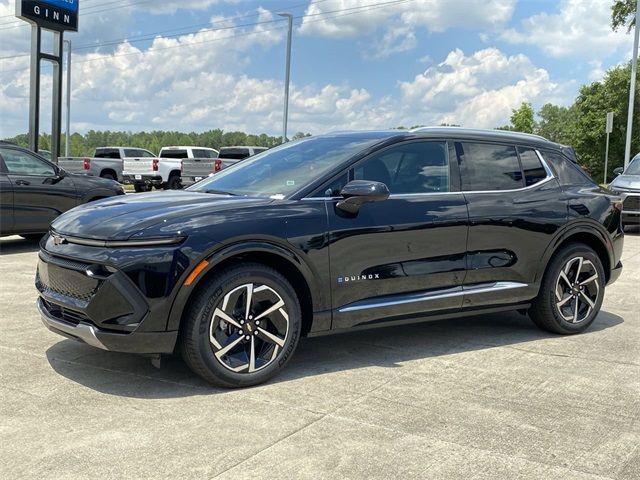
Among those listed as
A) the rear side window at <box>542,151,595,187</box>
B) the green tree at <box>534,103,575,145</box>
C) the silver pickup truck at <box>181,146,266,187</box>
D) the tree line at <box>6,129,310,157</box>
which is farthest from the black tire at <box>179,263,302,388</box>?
the green tree at <box>534,103,575,145</box>

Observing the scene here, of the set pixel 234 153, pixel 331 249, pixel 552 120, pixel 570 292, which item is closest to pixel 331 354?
pixel 331 249

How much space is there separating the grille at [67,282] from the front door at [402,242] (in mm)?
1524

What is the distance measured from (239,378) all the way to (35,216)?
23.3 ft

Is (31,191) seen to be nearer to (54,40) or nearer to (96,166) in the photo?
(54,40)

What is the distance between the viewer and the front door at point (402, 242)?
14.9 ft

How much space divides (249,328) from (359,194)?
43.9 inches

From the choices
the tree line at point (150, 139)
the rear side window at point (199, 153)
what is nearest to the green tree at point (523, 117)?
the tree line at point (150, 139)

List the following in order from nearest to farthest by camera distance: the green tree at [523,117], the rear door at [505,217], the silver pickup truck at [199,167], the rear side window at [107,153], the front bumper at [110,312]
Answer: the front bumper at [110,312], the rear door at [505,217], the silver pickup truck at [199,167], the rear side window at [107,153], the green tree at [523,117]

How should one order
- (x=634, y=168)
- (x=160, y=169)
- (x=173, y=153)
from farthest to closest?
(x=173, y=153) < (x=160, y=169) < (x=634, y=168)

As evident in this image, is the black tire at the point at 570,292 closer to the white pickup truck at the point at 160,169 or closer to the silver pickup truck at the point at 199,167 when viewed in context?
the silver pickup truck at the point at 199,167

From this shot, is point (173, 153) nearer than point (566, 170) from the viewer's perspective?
No

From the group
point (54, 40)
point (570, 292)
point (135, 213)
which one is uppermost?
point (54, 40)

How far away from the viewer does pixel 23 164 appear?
1002cm

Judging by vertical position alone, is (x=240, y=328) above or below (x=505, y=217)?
below
